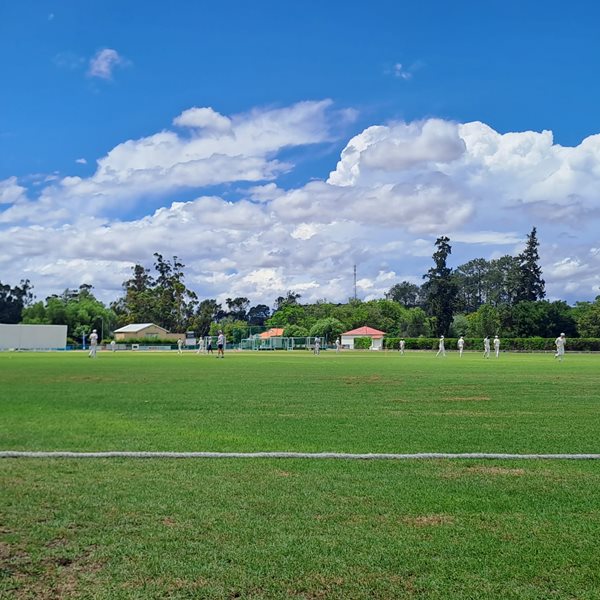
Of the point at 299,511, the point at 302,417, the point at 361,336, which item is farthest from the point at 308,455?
the point at 361,336

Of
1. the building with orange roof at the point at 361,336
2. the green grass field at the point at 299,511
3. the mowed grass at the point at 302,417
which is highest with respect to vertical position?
the building with orange roof at the point at 361,336

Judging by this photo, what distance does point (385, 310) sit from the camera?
5177 inches

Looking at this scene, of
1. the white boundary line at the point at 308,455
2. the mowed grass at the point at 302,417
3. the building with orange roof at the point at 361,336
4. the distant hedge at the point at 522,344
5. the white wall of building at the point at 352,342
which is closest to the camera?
the white boundary line at the point at 308,455

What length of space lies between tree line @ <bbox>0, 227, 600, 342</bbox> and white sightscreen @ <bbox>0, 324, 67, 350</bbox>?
8.45 metres

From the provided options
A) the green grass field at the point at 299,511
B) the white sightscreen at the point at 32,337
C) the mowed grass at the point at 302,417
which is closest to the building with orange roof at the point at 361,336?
the white sightscreen at the point at 32,337

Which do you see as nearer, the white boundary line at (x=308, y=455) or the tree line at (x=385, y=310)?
the white boundary line at (x=308, y=455)

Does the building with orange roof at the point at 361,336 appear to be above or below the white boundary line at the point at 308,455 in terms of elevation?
above

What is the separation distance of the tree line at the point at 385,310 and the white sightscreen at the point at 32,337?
8.45 metres

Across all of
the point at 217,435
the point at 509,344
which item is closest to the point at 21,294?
the point at 509,344

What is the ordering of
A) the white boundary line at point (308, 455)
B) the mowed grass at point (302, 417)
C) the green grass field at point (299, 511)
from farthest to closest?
the mowed grass at point (302, 417) → the white boundary line at point (308, 455) → the green grass field at point (299, 511)

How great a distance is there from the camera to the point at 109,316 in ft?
404

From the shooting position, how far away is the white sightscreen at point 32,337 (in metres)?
92.8

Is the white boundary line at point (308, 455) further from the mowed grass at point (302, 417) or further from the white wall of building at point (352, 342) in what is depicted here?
the white wall of building at point (352, 342)

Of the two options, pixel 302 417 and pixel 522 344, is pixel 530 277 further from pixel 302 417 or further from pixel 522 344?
pixel 302 417
